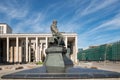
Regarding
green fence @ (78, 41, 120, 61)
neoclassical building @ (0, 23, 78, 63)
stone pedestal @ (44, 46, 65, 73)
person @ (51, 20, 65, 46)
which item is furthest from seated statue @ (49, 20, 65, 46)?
neoclassical building @ (0, 23, 78, 63)

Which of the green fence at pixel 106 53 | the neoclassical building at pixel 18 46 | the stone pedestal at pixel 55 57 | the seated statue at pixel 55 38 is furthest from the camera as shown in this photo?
the neoclassical building at pixel 18 46

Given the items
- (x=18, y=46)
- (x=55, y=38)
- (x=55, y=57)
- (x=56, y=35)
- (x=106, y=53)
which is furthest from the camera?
(x=106, y=53)

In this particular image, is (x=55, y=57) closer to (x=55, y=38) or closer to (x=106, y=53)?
(x=55, y=38)

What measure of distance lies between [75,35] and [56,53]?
79.0 meters

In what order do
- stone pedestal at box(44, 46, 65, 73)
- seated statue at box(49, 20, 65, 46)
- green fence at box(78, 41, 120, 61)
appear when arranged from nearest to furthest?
1. stone pedestal at box(44, 46, 65, 73)
2. seated statue at box(49, 20, 65, 46)
3. green fence at box(78, 41, 120, 61)

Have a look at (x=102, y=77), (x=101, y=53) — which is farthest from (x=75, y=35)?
(x=102, y=77)

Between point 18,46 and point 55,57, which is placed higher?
point 18,46

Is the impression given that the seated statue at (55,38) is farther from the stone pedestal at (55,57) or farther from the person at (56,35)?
the stone pedestal at (55,57)

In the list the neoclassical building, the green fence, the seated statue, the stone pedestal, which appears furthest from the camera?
the neoclassical building

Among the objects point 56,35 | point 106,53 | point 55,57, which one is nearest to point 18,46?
point 106,53

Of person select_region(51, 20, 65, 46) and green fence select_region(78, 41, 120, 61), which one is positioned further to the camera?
green fence select_region(78, 41, 120, 61)

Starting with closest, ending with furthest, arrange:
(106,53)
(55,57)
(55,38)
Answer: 1. (55,57)
2. (55,38)
3. (106,53)

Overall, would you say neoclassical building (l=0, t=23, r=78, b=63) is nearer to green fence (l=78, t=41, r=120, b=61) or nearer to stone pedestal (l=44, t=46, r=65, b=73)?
green fence (l=78, t=41, r=120, b=61)

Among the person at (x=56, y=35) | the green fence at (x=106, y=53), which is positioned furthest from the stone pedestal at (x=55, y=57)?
the green fence at (x=106, y=53)
